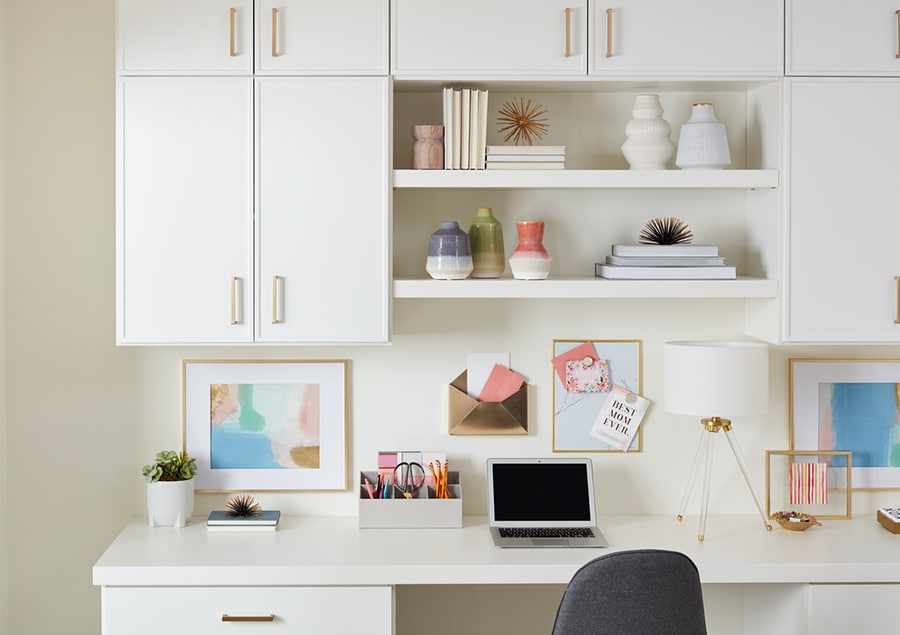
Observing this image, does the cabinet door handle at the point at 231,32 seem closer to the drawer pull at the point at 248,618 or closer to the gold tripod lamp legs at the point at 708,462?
the drawer pull at the point at 248,618

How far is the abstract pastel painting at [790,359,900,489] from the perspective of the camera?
2.96 metres

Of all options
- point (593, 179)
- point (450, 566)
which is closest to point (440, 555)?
point (450, 566)

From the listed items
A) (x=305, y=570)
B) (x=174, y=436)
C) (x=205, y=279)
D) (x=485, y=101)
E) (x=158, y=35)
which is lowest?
(x=305, y=570)

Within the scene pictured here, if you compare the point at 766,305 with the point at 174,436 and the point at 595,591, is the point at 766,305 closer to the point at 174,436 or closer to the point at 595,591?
the point at 595,591

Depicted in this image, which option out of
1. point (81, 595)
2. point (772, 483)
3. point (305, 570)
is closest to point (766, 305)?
point (772, 483)

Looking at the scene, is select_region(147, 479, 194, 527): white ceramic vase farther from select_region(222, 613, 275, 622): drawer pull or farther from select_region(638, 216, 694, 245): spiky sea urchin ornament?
select_region(638, 216, 694, 245): spiky sea urchin ornament

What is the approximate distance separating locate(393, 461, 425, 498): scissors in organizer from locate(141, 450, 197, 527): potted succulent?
615mm

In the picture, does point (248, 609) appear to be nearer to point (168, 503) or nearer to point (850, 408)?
point (168, 503)

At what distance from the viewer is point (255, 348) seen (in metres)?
2.93

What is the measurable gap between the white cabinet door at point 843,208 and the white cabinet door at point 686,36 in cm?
14

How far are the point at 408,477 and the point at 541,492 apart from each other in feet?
1.33

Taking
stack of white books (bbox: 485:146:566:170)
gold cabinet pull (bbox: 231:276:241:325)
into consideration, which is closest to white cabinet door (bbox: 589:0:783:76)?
stack of white books (bbox: 485:146:566:170)

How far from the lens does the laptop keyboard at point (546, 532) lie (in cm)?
268

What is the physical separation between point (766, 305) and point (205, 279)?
1605 millimetres
